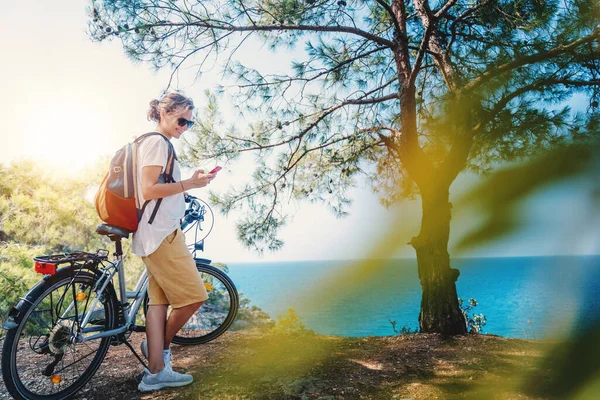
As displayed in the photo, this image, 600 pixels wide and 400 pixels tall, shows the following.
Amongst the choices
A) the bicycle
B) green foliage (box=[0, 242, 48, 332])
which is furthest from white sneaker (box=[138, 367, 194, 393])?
green foliage (box=[0, 242, 48, 332])

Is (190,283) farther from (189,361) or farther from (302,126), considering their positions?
(302,126)

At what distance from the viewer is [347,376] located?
210cm

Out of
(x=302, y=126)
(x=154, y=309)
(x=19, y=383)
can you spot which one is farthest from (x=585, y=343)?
(x=302, y=126)

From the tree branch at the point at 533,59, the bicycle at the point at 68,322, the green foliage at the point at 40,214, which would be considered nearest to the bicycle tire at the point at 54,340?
the bicycle at the point at 68,322

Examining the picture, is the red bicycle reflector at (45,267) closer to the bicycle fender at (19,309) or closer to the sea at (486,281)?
the bicycle fender at (19,309)

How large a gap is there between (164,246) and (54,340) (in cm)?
69

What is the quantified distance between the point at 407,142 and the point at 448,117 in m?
2.62

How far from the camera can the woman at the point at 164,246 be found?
1770 millimetres

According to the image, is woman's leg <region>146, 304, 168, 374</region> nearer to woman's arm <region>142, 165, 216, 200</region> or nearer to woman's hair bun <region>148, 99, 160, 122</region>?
woman's arm <region>142, 165, 216, 200</region>

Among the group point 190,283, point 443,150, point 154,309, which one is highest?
point 443,150

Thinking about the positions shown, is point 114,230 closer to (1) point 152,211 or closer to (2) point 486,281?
(1) point 152,211

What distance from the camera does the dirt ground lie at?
6.20 feet

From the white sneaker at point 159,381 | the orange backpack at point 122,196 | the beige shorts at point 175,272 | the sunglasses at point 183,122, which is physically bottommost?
the white sneaker at point 159,381

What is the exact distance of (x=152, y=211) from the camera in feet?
5.94
